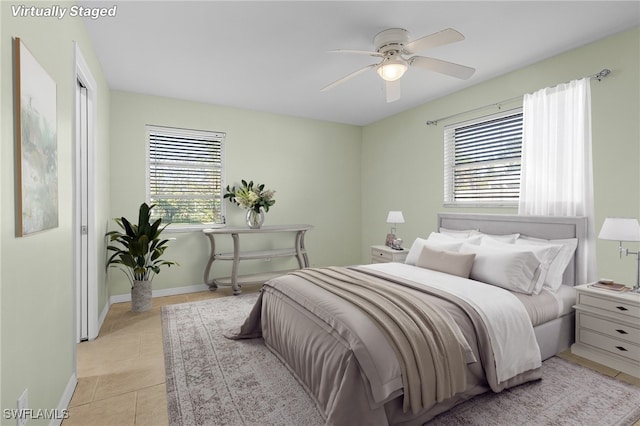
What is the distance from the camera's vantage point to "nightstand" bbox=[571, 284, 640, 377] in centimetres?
231

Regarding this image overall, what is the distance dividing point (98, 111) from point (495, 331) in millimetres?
3997

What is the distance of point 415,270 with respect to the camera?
3.09 meters

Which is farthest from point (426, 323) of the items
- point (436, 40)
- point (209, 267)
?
point (209, 267)

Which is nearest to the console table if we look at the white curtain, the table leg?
the table leg

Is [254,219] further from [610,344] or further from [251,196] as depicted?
[610,344]

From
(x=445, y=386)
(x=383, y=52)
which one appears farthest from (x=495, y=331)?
(x=383, y=52)

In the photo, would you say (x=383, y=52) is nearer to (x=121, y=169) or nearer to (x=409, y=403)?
(x=409, y=403)

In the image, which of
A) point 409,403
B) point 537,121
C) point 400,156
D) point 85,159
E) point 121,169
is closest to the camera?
point 409,403

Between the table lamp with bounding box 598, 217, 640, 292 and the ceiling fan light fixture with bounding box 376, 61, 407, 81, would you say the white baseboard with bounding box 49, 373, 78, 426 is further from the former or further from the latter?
the table lamp with bounding box 598, 217, 640, 292

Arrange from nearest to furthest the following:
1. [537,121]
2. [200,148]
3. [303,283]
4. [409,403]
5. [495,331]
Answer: [409,403] → [495,331] → [303,283] → [537,121] → [200,148]

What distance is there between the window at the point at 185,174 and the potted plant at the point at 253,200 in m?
0.31

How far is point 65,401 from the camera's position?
1958mm

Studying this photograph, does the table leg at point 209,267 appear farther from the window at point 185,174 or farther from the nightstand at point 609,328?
the nightstand at point 609,328

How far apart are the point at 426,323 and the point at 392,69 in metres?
1.98
